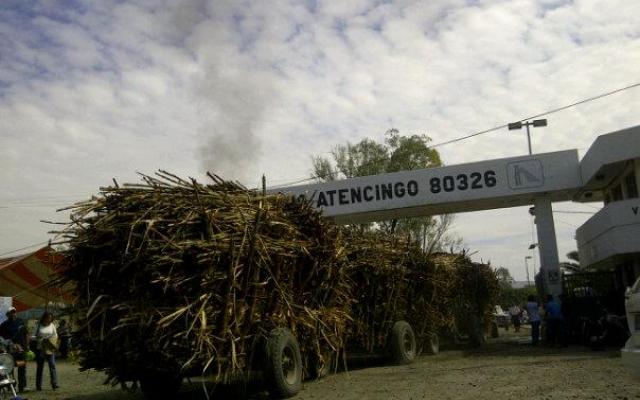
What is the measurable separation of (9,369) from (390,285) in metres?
8.18

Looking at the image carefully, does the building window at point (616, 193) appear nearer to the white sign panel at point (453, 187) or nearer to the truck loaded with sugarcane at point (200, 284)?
the white sign panel at point (453, 187)

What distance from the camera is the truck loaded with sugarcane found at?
316 inches

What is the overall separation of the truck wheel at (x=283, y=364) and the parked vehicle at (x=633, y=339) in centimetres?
444

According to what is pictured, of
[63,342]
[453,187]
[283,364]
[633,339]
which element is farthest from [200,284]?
[63,342]

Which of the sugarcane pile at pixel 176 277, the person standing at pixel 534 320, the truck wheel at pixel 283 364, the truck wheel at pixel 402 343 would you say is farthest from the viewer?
the person standing at pixel 534 320

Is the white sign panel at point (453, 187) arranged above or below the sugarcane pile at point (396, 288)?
above

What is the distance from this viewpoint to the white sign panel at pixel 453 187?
18031 millimetres

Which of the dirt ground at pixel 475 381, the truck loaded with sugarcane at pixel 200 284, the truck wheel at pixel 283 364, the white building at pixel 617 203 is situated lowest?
the dirt ground at pixel 475 381

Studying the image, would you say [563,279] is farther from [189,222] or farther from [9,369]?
[9,369]

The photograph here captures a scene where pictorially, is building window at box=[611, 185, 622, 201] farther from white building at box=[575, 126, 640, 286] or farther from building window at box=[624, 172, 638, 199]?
building window at box=[624, 172, 638, 199]

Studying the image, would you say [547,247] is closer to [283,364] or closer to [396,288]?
[396,288]

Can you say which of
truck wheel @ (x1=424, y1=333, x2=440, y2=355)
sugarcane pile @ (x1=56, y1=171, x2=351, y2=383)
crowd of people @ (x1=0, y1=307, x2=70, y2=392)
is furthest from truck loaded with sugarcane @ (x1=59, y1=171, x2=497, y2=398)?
truck wheel @ (x1=424, y1=333, x2=440, y2=355)

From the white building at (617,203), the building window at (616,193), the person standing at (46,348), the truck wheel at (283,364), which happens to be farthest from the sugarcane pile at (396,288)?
the person standing at (46,348)

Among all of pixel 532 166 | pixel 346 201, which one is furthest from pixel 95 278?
pixel 532 166
